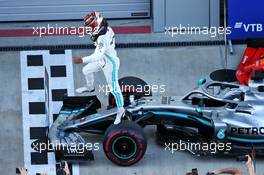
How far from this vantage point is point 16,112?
13055 millimetres

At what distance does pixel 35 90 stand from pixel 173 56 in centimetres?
232

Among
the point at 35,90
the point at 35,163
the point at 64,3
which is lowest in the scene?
the point at 35,163

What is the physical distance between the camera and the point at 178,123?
1202cm

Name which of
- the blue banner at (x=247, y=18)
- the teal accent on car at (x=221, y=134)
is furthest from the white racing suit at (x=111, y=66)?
the blue banner at (x=247, y=18)

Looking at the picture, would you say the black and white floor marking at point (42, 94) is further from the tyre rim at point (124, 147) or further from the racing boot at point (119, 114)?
the racing boot at point (119, 114)

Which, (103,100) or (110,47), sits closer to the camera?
(110,47)

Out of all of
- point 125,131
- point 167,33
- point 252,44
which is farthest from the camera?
point 167,33

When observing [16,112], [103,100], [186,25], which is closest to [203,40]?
[186,25]

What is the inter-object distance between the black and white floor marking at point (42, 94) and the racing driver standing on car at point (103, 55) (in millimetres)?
1032

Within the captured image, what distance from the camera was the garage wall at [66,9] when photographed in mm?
15859

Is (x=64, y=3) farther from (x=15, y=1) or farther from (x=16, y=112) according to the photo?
(x=16, y=112)

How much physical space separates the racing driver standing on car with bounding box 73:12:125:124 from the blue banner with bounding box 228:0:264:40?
3.55 metres

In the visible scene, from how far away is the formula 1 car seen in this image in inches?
457

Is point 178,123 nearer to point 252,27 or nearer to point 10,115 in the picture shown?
point 10,115
